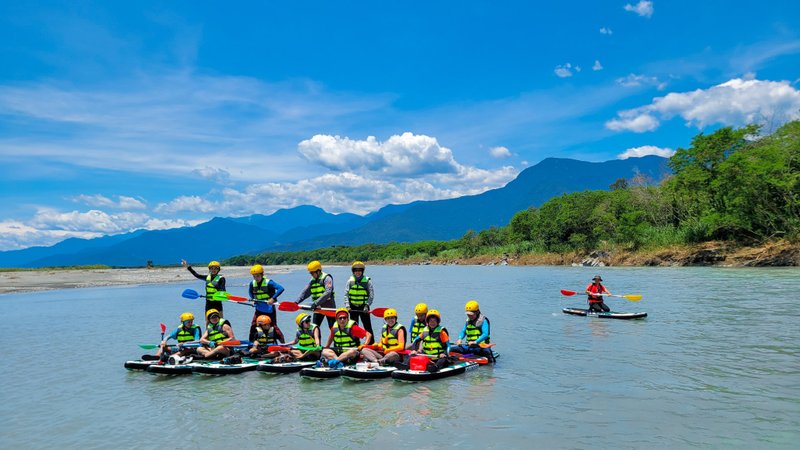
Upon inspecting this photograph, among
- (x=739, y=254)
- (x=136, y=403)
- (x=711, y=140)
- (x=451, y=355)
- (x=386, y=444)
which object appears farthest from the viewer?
(x=711, y=140)

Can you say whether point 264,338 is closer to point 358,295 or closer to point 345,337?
point 345,337

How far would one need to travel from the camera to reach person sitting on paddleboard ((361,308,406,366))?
1298 cm

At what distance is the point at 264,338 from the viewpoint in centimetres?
1451

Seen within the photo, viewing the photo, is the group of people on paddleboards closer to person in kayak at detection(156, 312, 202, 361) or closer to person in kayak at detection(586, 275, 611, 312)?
person in kayak at detection(156, 312, 202, 361)

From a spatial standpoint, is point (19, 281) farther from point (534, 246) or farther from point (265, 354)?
point (534, 246)

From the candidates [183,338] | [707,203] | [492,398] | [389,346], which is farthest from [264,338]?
[707,203]

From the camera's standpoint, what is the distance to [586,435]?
8805 mm

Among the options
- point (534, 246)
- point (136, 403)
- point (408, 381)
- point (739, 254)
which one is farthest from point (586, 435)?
point (534, 246)

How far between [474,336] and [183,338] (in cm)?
809

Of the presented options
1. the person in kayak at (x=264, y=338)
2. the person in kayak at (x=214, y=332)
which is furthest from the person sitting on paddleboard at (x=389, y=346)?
the person in kayak at (x=214, y=332)

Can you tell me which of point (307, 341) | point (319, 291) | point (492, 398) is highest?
point (319, 291)

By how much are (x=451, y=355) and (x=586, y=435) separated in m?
5.23

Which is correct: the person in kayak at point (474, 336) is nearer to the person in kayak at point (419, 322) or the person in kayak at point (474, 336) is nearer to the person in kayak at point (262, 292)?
the person in kayak at point (419, 322)

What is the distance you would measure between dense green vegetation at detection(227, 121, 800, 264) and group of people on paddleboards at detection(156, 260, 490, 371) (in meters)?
44.4
